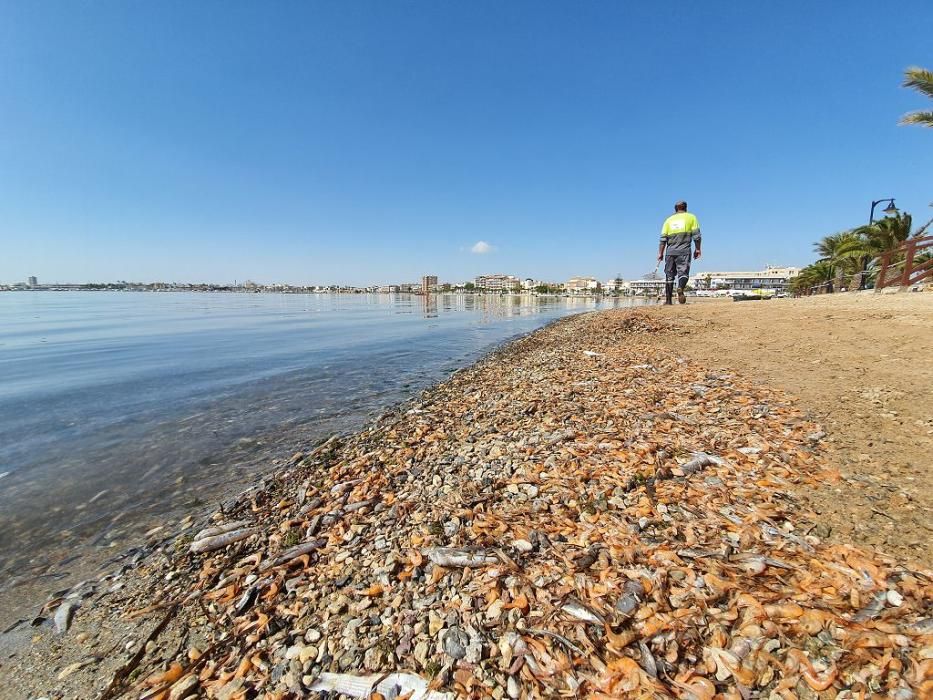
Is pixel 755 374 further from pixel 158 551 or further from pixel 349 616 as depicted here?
pixel 158 551

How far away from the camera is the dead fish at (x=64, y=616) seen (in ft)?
9.70

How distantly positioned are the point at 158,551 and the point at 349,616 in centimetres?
274

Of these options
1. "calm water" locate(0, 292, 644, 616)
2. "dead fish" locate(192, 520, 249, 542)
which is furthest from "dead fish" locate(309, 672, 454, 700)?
"calm water" locate(0, 292, 644, 616)

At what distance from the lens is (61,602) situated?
3240 mm

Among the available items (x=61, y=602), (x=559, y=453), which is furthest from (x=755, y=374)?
(x=61, y=602)

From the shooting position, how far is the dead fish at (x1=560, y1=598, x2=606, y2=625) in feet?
6.75

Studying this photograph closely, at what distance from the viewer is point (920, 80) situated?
16.2 meters

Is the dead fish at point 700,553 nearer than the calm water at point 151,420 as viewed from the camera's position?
Yes

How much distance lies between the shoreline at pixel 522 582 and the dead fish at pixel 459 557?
2 cm

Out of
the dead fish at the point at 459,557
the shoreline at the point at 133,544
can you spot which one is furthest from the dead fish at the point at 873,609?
the shoreline at the point at 133,544

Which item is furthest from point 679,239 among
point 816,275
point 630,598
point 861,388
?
point 816,275

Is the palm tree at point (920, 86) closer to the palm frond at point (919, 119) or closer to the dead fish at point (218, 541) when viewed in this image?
the palm frond at point (919, 119)

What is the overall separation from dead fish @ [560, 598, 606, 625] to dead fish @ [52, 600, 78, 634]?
12.3ft

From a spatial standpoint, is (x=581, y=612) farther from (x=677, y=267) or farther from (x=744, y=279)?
(x=744, y=279)
